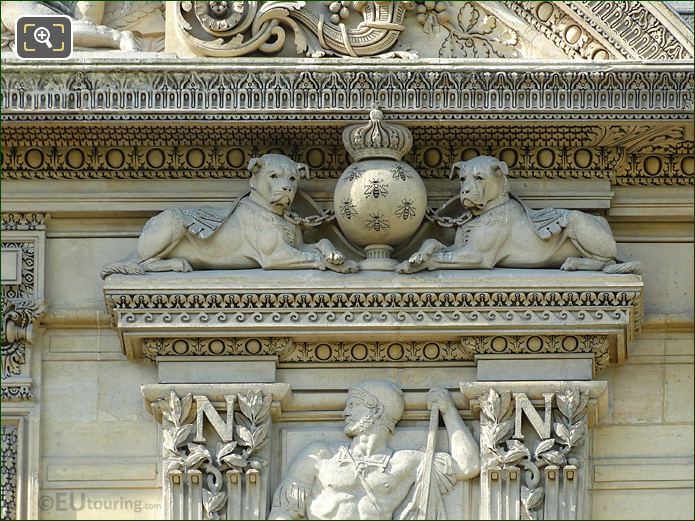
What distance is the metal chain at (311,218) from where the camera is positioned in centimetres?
1218

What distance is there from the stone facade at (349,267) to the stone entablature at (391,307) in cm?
1

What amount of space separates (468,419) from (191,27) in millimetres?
2304

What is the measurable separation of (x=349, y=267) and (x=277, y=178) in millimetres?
552

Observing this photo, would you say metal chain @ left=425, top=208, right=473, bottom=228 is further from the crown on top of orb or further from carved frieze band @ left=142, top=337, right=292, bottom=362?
carved frieze band @ left=142, top=337, right=292, bottom=362

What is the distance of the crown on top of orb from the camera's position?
39.5ft

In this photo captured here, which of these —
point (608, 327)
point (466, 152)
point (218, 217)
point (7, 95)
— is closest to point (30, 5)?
point (7, 95)

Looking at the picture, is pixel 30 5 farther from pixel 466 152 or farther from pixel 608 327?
pixel 608 327

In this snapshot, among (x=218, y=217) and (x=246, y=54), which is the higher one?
(x=246, y=54)

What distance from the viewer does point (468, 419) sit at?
1207cm

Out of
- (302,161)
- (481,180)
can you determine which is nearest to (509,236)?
(481,180)

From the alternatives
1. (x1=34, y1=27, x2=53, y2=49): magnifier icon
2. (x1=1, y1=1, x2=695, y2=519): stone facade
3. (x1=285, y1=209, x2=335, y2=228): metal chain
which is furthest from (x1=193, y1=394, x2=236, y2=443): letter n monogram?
(x1=34, y1=27, x2=53, y2=49): magnifier icon

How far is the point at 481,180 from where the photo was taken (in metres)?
12.1

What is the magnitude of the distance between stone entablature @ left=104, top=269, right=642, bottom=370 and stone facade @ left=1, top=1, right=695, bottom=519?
0.01 metres

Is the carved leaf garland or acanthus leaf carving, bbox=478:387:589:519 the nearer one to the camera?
acanthus leaf carving, bbox=478:387:589:519
